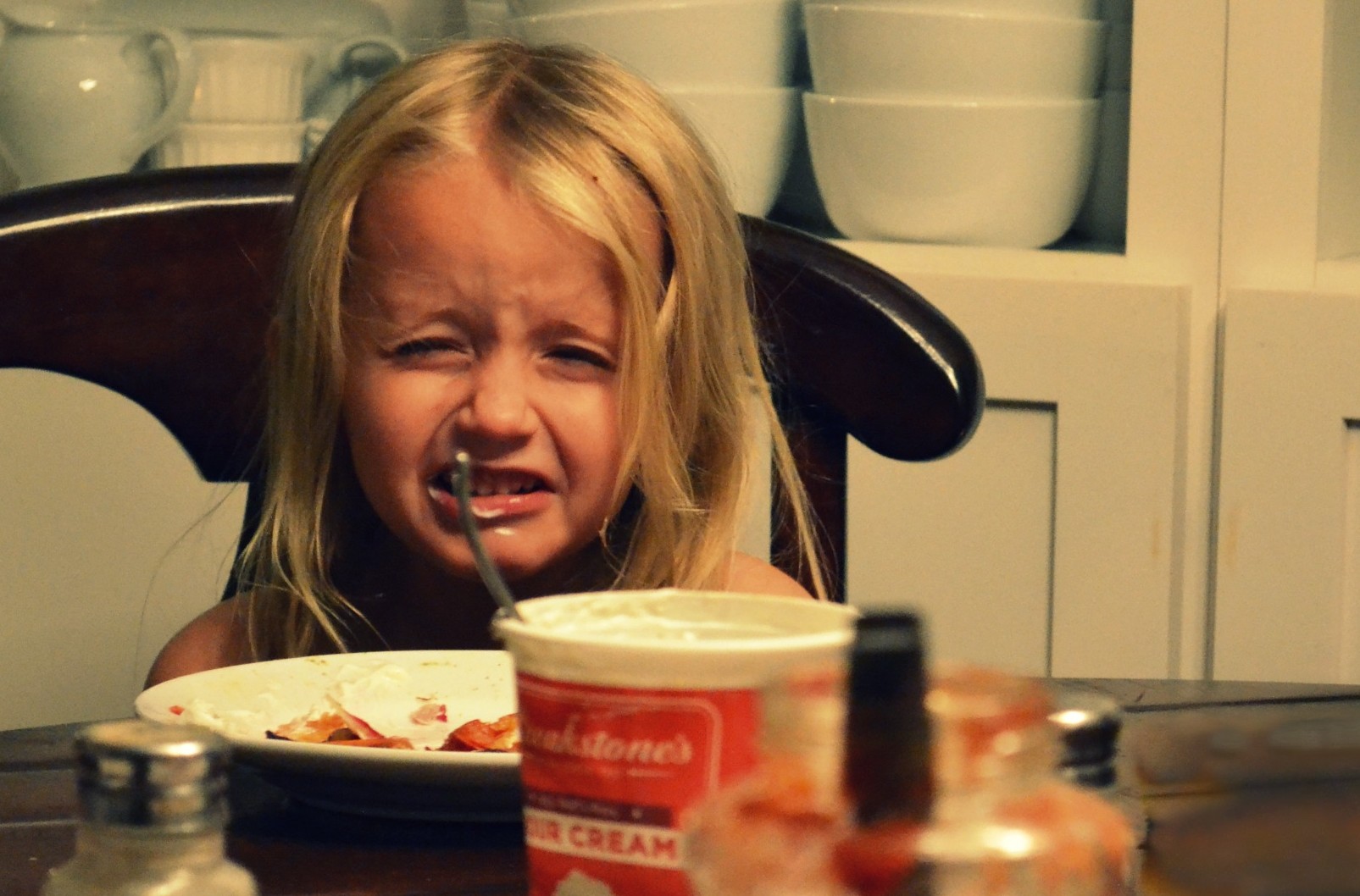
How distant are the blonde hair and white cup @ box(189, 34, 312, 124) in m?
0.41

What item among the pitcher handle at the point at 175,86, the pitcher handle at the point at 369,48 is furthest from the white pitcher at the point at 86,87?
the pitcher handle at the point at 369,48

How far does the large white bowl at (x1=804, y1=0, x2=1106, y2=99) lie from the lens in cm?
142

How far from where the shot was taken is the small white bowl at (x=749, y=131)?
1.48 metres

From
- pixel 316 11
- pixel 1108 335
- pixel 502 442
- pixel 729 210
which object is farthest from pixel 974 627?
pixel 316 11

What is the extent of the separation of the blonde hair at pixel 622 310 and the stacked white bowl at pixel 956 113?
0.36 meters

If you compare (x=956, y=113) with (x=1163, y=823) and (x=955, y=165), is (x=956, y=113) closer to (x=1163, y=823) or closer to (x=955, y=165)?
(x=955, y=165)

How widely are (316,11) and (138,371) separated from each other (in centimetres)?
67

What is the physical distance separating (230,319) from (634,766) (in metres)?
0.78

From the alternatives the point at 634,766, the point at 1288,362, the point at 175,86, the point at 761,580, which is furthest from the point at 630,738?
the point at 175,86

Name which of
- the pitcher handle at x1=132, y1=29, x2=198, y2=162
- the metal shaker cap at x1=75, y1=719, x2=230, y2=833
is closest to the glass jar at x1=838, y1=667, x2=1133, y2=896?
the metal shaker cap at x1=75, y1=719, x2=230, y2=833

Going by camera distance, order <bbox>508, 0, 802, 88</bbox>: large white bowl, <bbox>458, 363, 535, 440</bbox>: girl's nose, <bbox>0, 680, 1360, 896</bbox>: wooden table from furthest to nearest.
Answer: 1. <bbox>508, 0, 802, 88</bbox>: large white bowl
2. <bbox>458, 363, 535, 440</bbox>: girl's nose
3. <bbox>0, 680, 1360, 896</bbox>: wooden table

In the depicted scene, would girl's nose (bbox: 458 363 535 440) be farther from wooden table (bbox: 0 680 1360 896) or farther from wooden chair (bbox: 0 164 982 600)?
wooden table (bbox: 0 680 1360 896)

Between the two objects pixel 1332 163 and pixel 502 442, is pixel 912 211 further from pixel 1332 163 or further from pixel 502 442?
pixel 502 442

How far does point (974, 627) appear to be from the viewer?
147cm
